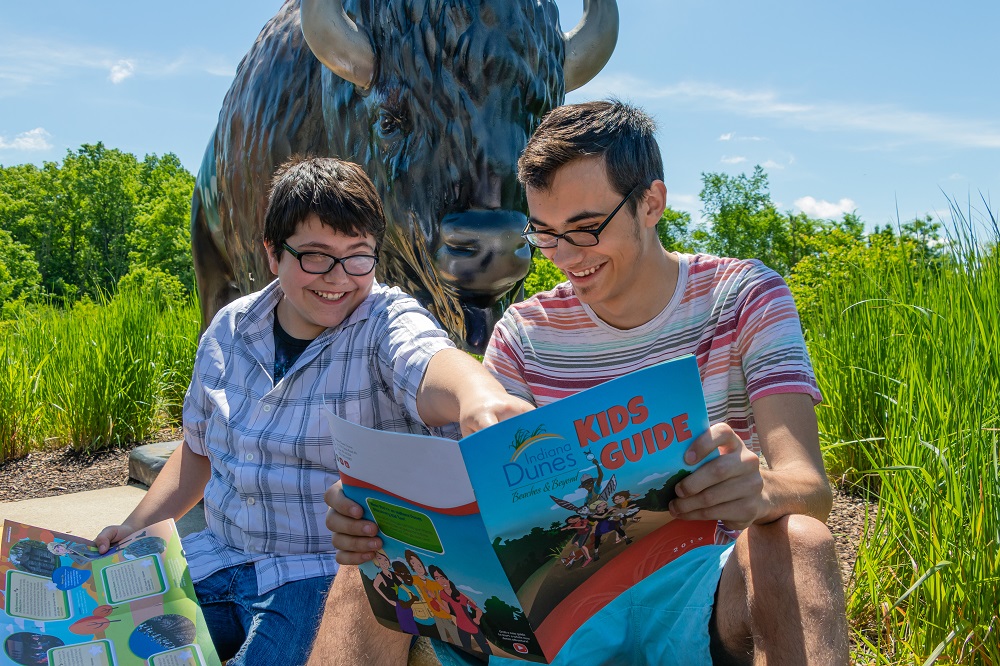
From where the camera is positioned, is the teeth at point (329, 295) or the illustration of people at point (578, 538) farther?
the teeth at point (329, 295)

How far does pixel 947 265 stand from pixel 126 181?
4917 centimetres

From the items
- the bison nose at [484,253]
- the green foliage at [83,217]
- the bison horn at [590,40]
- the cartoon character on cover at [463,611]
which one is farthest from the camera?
the green foliage at [83,217]

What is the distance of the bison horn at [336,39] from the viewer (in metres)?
3.28

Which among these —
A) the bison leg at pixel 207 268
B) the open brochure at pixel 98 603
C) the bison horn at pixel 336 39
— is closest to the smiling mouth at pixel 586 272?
the open brochure at pixel 98 603

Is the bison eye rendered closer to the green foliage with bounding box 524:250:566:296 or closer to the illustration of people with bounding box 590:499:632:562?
the illustration of people with bounding box 590:499:632:562

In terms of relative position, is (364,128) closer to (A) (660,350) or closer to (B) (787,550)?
(A) (660,350)

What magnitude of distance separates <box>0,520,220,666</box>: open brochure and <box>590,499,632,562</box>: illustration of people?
2.93 feet

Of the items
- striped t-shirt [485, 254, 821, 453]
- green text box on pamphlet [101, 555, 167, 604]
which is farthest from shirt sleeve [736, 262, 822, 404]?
green text box on pamphlet [101, 555, 167, 604]

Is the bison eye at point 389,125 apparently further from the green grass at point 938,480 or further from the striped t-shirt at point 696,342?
the green grass at point 938,480

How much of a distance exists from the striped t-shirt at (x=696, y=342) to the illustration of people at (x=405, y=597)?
0.62m

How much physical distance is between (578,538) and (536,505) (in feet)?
0.41

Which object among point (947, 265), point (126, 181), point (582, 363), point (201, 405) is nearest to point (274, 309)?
point (201, 405)

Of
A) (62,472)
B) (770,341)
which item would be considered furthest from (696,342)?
(62,472)

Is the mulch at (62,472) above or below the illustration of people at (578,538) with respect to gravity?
below
